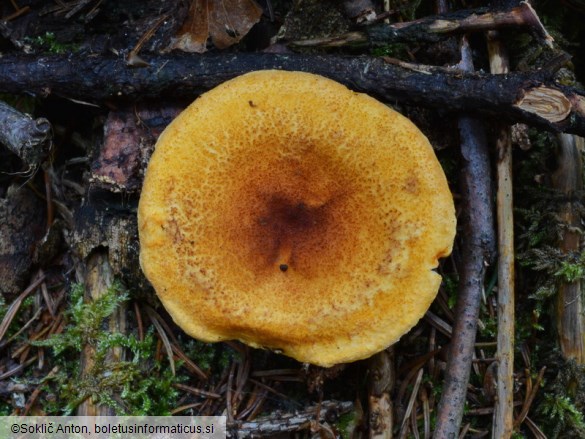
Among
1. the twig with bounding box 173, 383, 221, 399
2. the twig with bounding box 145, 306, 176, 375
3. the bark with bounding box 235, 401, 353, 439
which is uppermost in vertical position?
the twig with bounding box 145, 306, 176, 375

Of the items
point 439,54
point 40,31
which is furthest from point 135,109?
point 439,54

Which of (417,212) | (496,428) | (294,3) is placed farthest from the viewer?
(294,3)

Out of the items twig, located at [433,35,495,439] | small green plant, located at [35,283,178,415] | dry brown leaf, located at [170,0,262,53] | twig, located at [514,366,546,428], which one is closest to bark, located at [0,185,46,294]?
small green plant, located at [35,283,178,415]

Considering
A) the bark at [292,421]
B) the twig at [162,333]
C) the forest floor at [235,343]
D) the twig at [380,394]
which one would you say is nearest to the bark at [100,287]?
the forest floor at [235,343]

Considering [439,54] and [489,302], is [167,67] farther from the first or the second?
[489,302]

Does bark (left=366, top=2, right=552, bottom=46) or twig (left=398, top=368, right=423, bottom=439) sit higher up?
bark (left=366, top=2, right=552, bottom=46)

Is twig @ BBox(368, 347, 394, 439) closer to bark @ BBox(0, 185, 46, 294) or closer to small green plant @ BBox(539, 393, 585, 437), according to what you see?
small green plant @ BBox(539, 393, 585, 437)
